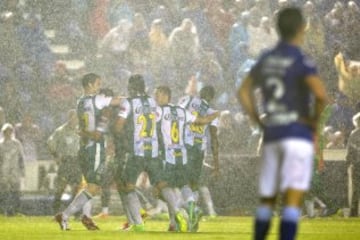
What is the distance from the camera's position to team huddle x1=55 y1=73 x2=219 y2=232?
572 inches

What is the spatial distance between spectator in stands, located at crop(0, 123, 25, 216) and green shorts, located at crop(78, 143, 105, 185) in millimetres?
3742

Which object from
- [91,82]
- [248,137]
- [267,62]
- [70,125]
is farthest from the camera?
[248,137]

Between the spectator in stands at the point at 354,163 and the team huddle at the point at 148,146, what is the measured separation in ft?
11.3

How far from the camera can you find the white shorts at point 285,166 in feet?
26.3

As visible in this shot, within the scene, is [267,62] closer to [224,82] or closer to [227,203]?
[227,203]

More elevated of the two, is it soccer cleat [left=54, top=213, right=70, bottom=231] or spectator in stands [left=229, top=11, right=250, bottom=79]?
spectator in stands [left=229, top=11, right=250, bottom=79]

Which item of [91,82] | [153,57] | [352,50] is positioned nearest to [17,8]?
[153,57]

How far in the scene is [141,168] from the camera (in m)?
14.8

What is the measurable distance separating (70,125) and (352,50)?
4.77 m

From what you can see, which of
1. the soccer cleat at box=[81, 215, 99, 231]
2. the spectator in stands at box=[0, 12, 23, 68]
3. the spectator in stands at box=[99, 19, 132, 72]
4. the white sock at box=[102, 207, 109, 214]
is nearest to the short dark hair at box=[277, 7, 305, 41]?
the soccer cleat at box=[81, 215, 99, 231]

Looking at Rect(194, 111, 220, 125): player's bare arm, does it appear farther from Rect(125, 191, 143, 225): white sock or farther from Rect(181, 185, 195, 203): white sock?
Rect(125, 191, 143, 225): white sock

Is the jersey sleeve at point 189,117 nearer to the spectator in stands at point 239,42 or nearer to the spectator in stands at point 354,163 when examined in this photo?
the spectator in stands at point 354,163

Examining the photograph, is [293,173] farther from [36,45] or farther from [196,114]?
[36,45]

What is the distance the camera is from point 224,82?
20.9m
